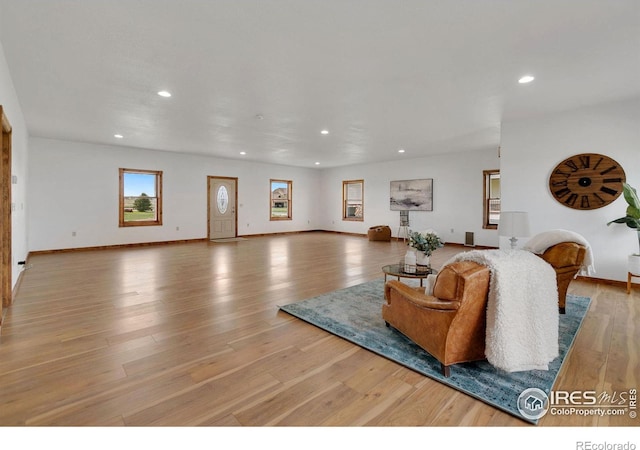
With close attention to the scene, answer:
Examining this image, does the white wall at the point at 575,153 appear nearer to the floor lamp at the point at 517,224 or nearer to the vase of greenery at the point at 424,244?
the floor lamp at the point at 517,224

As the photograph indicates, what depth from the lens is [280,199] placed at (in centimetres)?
1209

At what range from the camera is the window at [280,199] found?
1184 centimetres

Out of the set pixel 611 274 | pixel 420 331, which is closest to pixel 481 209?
pixel 611 274

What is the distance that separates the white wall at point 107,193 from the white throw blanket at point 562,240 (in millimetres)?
8806

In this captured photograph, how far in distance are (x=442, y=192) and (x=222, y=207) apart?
6.95m

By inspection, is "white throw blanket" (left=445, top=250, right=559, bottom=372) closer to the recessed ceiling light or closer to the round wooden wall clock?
the recessed ceiling light

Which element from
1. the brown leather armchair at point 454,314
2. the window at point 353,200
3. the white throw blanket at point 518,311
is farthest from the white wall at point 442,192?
the brown leather armchair at point 454,314

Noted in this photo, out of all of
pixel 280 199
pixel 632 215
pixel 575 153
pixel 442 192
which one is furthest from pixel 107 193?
pixel 632 215

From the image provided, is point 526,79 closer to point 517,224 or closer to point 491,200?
point 517,224

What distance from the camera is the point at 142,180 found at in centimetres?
887

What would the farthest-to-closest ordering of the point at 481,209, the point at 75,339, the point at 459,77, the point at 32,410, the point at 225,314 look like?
1. the point at 481,209
2. the point at 459,77
3. the point at 225,314
4. the point at 75,339
5. the point at 32,410

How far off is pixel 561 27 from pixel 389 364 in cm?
314
